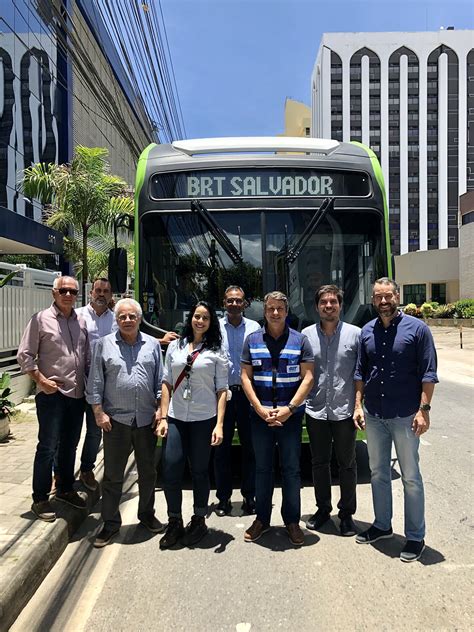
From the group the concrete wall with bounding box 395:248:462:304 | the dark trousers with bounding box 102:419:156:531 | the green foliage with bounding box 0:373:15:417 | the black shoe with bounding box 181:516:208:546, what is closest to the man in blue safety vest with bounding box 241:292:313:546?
the black shoe with bounding box 181:516:208:546

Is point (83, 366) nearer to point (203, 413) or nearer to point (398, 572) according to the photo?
point (203, 413)

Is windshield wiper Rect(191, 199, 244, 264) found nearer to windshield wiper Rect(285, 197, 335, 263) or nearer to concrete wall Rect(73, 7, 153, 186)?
windshield wiper Rect(285, 197, 335, 263)

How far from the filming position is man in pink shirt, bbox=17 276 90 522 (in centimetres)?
423

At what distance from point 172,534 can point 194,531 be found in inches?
7.1

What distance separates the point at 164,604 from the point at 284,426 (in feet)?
4.73

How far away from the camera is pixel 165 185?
5.60 meters

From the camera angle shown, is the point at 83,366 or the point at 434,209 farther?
the point at 434,209

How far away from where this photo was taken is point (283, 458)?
4.12 meters

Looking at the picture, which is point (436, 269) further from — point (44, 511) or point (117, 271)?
point (44, 511)

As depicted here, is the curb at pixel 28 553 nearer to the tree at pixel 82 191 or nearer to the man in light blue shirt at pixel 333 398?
the man in light blue shirt at pixel 333 398

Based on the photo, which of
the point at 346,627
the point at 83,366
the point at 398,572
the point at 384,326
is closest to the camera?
the point at 346,627

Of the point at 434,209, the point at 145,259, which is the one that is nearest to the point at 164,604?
the point at 145,259

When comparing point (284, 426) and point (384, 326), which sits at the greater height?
point (384, 326)

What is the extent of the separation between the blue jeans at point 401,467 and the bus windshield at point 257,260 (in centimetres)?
166
